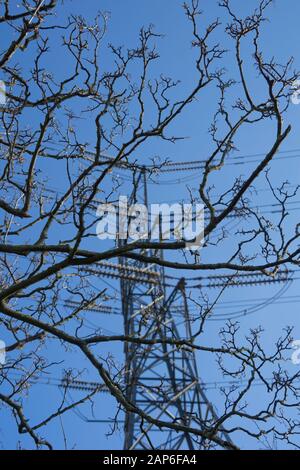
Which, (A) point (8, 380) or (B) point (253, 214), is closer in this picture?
(B) point (253, 214)

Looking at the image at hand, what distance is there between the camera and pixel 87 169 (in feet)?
21.9

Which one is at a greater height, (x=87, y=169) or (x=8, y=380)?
(x=87, y=169)

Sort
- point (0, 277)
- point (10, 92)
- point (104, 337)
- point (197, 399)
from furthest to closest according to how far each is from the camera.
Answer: point (197, 399) → point (0, 277) → point (10, 92) → point (104, 337)

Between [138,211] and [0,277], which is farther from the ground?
[138,211]

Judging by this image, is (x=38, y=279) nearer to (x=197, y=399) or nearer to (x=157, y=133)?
(x=157, y=133)

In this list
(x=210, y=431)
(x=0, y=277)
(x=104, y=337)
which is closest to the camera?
(x=210, y=431)

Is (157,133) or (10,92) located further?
(10,92)

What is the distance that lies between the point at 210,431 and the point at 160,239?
1.88 meters
